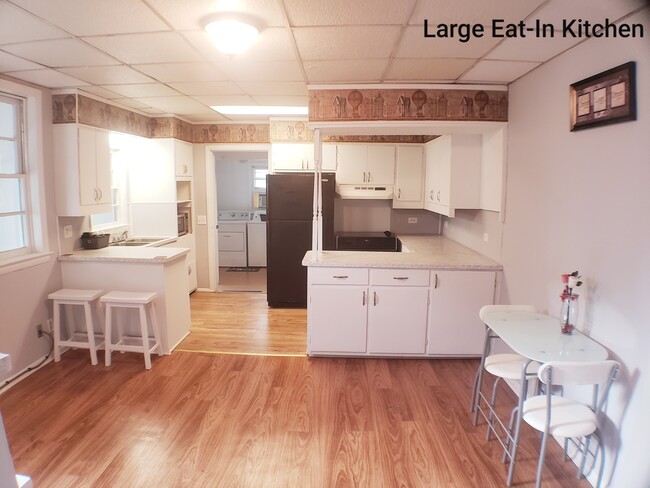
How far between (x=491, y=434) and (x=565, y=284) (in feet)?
3.44

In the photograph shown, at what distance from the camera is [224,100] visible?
4.05m

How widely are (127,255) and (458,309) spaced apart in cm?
300

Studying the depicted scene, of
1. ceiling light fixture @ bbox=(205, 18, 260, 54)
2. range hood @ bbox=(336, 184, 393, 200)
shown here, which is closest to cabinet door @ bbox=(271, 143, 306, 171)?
range hood @ bbox=(336, 184, 393, 200)

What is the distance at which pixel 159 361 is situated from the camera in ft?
11.5

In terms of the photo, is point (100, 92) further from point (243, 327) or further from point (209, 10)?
point (243, 327)

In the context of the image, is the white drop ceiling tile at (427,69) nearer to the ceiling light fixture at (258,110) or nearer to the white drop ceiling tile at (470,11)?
the white drop ceiling tile at (470,11)

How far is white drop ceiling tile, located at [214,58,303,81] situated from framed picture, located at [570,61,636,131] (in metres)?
1.77

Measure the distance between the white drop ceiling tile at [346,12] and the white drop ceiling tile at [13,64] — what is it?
198cm

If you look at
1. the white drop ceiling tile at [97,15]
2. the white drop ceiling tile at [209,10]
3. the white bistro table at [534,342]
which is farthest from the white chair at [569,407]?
the white drop ceiling tile at [97,15]

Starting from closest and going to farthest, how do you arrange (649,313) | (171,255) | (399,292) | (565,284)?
(649,313), (565,284), (399,292), (171,255)

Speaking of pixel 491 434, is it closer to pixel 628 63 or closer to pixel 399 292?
pixel 399 292

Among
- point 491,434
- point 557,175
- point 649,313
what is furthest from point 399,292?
point 649,313

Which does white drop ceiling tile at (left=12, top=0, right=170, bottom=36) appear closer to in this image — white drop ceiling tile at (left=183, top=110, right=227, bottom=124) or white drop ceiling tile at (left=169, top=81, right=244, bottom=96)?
white drop ceiling tile at (left=169, top=81, right=244, bottom=96)

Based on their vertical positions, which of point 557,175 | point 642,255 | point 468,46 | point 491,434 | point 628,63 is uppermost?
point 468,46
